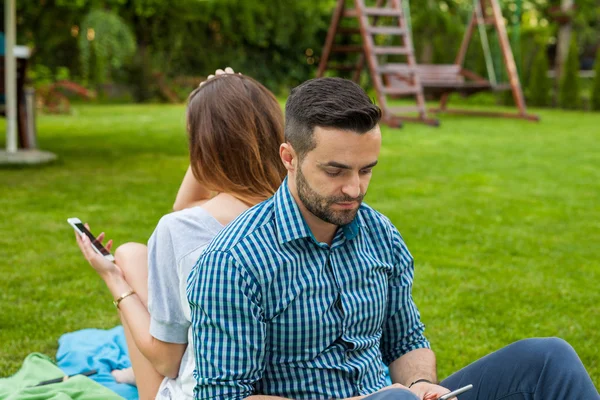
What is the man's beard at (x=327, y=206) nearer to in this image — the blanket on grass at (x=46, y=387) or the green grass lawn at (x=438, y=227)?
the blanket on grass at (x=46, y=387)

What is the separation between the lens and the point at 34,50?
15.6m

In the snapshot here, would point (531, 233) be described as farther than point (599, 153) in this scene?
No

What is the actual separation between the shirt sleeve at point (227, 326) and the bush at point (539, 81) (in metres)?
16.4

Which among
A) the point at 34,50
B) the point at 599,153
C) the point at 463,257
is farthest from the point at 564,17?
the point at 463,257

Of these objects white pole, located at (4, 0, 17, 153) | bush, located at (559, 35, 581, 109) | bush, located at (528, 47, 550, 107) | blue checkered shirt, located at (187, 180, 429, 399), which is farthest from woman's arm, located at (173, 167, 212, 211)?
bush, located at (528, 47, 550, 107)

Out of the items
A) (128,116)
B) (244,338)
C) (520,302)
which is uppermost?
(244,338)

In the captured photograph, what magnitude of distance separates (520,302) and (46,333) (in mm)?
2323

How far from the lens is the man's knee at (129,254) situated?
2574 mm

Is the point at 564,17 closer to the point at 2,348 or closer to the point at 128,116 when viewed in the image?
the point at 128,116

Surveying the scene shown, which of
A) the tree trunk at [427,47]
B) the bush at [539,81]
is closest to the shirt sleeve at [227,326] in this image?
the bush at [539,81]

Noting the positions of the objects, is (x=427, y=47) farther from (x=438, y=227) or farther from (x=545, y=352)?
(x=545, y=352)

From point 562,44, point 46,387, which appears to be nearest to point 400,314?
point 46,387

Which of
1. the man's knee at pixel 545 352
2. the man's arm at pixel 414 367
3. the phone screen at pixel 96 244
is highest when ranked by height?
the man's knee at pixel 545 352

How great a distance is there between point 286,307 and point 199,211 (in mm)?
522
